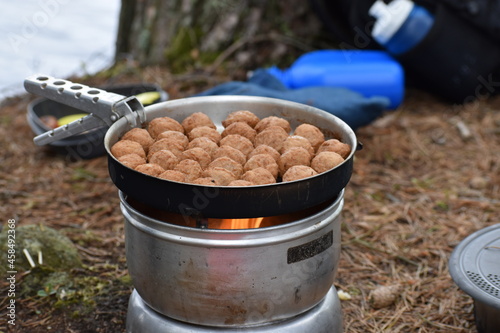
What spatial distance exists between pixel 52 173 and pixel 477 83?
3189mm

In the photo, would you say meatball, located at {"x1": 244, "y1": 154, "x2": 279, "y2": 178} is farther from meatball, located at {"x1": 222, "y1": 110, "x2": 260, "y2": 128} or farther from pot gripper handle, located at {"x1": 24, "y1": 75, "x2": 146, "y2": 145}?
pot gripper handle, located at {"x1": 24, "y1": 75, "x2": 146, "y2": 145}

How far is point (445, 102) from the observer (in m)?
4.60

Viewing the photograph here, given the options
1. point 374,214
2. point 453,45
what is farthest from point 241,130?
point 453,45

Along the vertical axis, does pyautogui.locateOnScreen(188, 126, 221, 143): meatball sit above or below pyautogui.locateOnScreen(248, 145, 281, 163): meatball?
below

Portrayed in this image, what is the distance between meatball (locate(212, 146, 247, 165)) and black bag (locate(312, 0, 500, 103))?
107 inches

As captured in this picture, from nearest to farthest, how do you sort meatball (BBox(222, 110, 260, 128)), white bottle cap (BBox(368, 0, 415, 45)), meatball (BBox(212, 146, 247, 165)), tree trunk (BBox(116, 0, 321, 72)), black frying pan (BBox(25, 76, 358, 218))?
black frying pan (BBox(25, 76, 358, 218)), meatball (BBox(212, 146, 247, 165)), meatball (BBox(222, 110, 260, 128)), white bottle cap (BBox(368, 0, 415, 45)), tree trunk (BBox(116, 0, 321, 72))

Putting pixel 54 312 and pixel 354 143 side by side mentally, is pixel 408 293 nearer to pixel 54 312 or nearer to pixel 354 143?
pixel 354 143

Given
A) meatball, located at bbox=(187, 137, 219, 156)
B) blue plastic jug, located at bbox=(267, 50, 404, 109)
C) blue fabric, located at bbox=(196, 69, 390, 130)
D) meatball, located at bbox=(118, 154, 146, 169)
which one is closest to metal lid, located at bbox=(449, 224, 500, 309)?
meatball, located at bbox=(187, 137, 219, 156)

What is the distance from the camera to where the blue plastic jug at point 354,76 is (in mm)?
4152

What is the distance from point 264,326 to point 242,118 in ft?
2.59

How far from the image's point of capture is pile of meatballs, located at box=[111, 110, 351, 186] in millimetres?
1782

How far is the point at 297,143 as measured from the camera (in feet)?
6.47

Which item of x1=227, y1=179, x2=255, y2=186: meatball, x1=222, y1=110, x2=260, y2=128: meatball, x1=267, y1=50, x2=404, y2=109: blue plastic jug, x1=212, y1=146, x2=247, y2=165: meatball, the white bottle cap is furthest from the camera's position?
x1=267, y1=50, x2=404, y2=109: blue plastic jug

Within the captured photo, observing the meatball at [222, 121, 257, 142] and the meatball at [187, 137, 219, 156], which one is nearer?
the meatball at [187, 137, 219, 156]
